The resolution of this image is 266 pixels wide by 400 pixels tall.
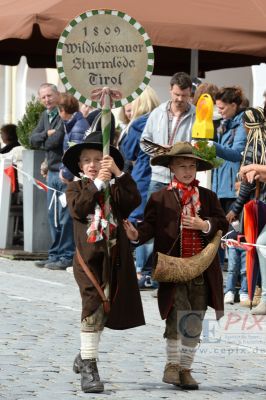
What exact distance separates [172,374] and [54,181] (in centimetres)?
689

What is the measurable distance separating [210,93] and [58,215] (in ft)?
9.41

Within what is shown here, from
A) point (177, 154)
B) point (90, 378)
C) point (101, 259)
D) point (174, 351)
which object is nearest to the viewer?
point (90, 378)

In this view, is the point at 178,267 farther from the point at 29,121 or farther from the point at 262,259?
the point at 29,121

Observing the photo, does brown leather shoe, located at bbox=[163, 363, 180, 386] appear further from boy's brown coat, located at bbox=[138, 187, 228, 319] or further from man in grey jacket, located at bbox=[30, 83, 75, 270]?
man in grey jacket, located at bbox=[30, 83, 75, 270]

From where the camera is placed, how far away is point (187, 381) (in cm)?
712

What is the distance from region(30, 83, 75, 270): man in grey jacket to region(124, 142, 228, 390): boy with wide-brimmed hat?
20.2 feet

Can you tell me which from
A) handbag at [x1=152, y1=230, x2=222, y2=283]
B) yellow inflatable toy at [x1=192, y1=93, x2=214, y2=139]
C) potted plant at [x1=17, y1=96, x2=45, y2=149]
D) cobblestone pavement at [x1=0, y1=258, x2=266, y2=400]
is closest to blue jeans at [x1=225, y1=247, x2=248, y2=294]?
cobblestone pavement at [x1=0, y1=258, x2=266, y2=400]

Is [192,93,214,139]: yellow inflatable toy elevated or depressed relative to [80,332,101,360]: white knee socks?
elevated

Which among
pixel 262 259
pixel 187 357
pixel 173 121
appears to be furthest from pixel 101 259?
pixel 173 121

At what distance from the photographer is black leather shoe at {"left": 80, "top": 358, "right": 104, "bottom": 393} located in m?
6.90

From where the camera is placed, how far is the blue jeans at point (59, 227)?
1368 cm

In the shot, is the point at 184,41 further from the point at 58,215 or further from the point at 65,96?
the point at 58,215

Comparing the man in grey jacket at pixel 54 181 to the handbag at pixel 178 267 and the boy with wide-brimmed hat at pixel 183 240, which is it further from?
the handbag at pixel 178 267

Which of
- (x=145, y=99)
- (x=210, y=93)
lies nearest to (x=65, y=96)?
(x=145, y=99)
